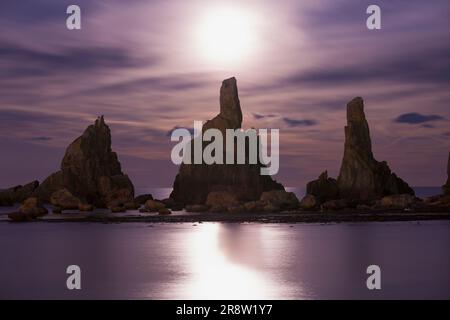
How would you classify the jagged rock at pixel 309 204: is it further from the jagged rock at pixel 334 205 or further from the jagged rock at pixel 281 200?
the jagged rock at pixel 334 205

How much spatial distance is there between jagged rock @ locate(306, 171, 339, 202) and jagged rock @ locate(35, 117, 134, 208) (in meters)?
49.2

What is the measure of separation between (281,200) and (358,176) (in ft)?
106

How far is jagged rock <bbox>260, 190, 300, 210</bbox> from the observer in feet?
438

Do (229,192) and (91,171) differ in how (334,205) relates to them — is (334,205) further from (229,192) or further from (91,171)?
(91,171)

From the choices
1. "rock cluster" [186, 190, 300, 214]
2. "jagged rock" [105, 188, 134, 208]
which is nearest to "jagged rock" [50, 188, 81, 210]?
"jagged rock" [105, 188, 134, 208]

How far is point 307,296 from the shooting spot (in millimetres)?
43625

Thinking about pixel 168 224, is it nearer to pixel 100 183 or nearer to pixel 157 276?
pixel 157 276

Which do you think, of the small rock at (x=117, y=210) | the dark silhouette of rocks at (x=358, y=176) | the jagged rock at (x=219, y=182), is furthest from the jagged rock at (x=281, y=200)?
the small rock at (x=117, y=210)

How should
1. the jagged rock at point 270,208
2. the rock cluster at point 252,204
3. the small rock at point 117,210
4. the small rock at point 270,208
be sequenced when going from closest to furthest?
the jagged rock at point 270,208 < the small rock at point 270,208 < the rock cluster at point 252,204 < the small rock at point 117,210

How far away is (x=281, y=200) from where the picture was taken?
442 ft

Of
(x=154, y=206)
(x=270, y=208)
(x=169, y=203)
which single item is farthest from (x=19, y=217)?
(x=270, y=208)

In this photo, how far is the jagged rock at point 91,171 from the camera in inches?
7082

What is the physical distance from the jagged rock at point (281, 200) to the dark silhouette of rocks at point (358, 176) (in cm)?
1873
